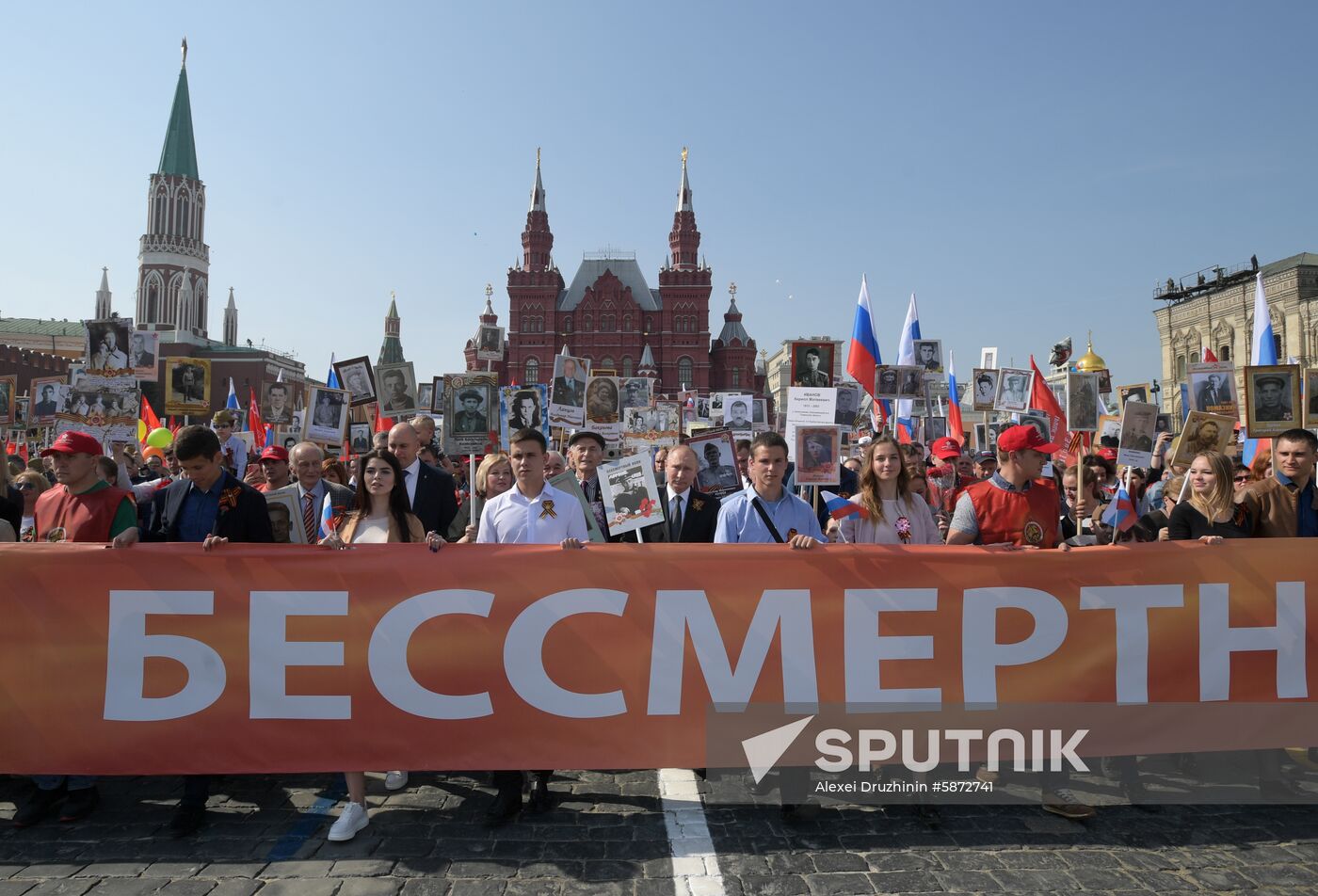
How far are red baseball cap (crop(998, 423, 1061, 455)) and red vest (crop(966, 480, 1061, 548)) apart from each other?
0.26 meters

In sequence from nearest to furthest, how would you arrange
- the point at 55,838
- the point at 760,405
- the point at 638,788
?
the point at 55,838
the point at 638,788
the point at 760,405

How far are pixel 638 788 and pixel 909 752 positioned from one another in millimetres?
1510

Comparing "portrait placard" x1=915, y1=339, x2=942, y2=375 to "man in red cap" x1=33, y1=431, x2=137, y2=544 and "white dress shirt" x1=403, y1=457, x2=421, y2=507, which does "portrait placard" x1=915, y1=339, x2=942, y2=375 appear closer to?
"white dress shirt" x1=403, y1=457, x2=421, y2=507

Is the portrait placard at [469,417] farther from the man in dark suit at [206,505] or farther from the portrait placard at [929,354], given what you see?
the portrait placard at [929,354]

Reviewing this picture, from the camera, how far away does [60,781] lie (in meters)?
4.44

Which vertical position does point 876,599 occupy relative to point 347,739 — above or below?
above

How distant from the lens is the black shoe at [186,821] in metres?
4.11

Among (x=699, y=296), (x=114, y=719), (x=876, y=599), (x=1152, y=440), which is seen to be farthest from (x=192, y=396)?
(x=699, y=296)

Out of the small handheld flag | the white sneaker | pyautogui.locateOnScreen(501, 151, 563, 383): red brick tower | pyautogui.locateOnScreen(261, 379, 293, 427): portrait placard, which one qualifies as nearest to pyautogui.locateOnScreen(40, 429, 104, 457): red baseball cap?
the white sneaker

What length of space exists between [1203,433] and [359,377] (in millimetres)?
9521

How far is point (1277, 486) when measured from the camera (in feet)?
16.6

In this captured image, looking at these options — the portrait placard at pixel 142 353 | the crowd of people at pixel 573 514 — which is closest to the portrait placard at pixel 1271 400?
the crowd of people at pixel 573 514

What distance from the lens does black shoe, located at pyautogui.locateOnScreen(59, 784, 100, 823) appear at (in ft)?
14.2

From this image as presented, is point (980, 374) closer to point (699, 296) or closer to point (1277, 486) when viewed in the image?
point (1277, 486)
